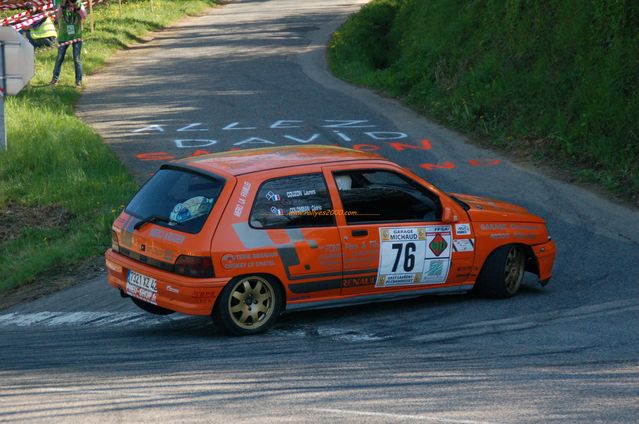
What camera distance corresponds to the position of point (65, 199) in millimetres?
15195

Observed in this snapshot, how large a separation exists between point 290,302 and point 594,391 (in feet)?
9.49

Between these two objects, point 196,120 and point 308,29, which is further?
point 308,29

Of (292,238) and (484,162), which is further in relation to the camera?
(484,162)

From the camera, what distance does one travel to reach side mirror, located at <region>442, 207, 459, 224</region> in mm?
9266

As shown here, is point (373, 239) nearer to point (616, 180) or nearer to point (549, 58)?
point (616, 180)

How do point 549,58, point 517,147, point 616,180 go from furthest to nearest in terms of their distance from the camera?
point 549,58, point 517,147, point 616,180

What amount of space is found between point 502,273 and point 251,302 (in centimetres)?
261

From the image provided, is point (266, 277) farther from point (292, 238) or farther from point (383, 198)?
point (383, 198)

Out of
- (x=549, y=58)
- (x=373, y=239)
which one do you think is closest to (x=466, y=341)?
(x=373, y=239)

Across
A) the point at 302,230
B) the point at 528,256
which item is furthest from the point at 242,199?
the point at 528,256

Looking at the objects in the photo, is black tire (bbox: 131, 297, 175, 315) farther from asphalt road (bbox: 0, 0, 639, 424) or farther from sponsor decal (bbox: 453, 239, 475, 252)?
sponsor decal (bbox: 453, 239, 475, 252)

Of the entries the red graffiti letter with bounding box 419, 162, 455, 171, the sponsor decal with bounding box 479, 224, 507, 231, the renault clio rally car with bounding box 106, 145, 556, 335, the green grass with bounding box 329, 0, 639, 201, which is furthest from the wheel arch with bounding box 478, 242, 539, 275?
the red graffiti letter with bounding box 419, 162, 455, 171

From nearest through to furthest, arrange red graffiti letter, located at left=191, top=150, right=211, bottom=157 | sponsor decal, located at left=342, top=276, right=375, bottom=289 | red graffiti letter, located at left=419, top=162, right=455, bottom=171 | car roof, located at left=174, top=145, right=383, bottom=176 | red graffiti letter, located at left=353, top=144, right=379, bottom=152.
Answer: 1. car roof, located at left=174, top=145, right=383, bottom=176
2. sponsor decal, located at left=342, top=276, right=375, bottom=289
3. red graffiti letter, located at left=419, top=162, right=455, bottom=171
4. red graffiti letter, located at left=191, top=150, right=211, bottom=157
5. red graffiti letter, located at left=353, top=144, right=379, bottom=152

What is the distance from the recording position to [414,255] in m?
9.20
